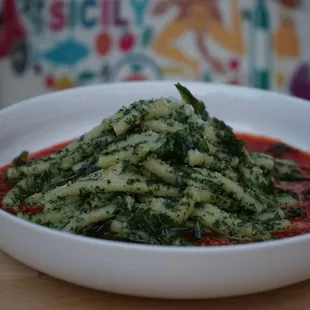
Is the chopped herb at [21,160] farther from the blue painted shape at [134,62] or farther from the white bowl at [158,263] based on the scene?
the blue painted shape at [134,62]

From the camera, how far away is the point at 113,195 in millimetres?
1458

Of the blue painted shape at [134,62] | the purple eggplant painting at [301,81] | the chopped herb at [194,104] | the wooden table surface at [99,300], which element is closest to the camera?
the wooden table surface at [99,300]

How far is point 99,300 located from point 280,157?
3.04 ft

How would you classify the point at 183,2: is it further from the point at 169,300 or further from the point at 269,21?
the point at 169,300

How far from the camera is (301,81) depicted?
371 cm

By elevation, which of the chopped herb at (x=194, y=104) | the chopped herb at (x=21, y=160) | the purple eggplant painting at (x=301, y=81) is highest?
the chopped herb at (x=194, y=104)

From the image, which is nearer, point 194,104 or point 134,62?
point 194,104

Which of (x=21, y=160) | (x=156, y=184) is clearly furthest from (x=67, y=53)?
(x=156, y=184)

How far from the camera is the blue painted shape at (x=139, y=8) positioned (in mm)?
3434

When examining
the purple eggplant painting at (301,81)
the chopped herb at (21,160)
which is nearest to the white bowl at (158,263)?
the chopped herb at (21,160)

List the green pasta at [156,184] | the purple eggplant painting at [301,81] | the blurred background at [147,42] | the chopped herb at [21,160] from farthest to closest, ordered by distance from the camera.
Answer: the purple eggplant painting at [301,81], the blurred background at [147,42], the chopped herb at [21,160], the green pasta at [156,184]

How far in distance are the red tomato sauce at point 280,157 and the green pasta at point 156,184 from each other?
0.02m

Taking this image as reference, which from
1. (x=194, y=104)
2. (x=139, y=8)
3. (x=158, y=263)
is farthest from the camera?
(x=139, y=8)

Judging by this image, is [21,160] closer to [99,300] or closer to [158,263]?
[99,300]
